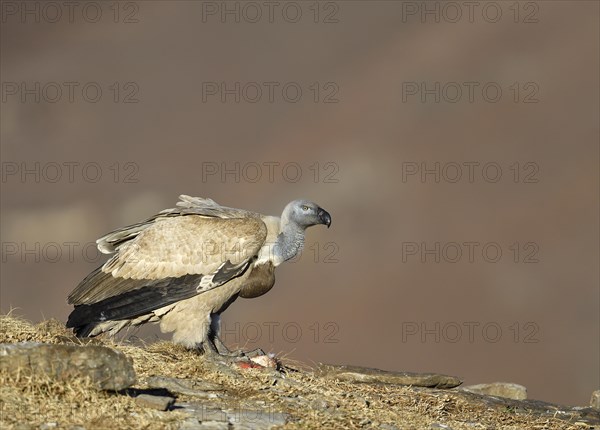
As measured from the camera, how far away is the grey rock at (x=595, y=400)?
48.8 ft

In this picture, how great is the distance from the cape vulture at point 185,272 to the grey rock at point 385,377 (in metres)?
1.85

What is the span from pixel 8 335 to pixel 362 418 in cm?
441

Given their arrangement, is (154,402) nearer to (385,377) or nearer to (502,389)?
(385,377)

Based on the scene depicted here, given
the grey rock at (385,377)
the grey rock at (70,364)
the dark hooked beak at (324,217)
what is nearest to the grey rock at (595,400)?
the grey rock at (385,377)

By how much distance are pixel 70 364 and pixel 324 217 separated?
6.28 m

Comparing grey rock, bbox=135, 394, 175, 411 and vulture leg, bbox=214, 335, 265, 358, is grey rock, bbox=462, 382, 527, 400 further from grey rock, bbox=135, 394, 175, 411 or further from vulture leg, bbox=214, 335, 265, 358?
grey rock, bbox=135, 394, 175, 411

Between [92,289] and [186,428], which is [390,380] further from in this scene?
[186,428]

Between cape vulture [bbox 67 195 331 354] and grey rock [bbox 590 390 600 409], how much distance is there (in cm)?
564

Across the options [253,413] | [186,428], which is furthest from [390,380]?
[186,428]

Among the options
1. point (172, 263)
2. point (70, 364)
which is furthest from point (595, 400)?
point (70, 364)

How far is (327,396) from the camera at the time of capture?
1095cm

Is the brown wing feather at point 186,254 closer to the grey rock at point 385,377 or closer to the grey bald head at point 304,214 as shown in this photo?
the grey bald head at point 304,214

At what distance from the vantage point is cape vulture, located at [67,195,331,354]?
12969mm

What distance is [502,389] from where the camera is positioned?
15.7m
